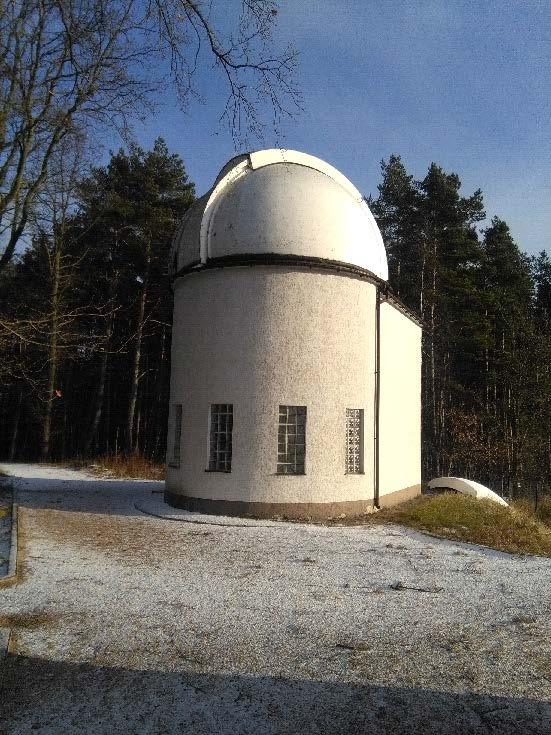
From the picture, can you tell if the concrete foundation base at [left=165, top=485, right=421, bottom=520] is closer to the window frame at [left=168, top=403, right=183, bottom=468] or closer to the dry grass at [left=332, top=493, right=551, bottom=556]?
the dry grass at [left=332, top=493, right=551, bottom=556]

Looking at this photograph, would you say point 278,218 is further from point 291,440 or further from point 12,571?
point 12,571

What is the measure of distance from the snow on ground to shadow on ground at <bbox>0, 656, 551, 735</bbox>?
1 cm

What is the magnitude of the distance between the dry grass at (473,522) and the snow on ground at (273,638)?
2.58 feet

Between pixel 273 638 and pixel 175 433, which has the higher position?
pixel 175 433

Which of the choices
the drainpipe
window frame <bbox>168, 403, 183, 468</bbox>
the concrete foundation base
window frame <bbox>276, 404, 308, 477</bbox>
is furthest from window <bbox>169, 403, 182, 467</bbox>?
the drainpipe

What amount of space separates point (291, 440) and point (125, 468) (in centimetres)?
1207

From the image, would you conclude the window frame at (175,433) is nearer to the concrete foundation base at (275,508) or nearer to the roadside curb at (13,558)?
the concrete foundation base at (275,508)

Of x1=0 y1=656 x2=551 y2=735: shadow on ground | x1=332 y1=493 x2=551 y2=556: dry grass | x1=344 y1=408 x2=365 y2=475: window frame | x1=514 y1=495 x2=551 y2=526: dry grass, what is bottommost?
x1=514 y1=495 x2=551 y2=526: dry grass

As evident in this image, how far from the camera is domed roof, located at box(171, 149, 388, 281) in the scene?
39.6 feet

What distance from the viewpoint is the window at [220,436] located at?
12.0 m

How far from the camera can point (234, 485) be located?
11.6m

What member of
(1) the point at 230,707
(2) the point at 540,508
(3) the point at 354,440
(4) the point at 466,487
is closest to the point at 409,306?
(2) the point at 540,508

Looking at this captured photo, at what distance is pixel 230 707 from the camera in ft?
12.8

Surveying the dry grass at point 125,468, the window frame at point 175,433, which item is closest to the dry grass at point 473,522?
the window frame at point 175,433
